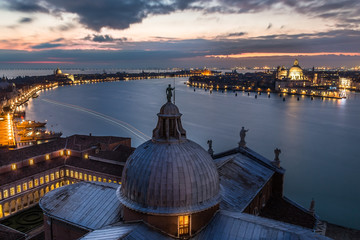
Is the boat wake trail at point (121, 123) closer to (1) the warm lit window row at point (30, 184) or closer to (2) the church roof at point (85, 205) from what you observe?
(1) the warm lit window row at point (30, 184)

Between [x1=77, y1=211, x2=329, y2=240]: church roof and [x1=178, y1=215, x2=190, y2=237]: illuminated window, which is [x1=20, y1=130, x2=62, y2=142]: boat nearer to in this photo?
[x1=77, y1=211, x2=329, y2=240]: church roof

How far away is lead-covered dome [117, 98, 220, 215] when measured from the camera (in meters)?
14.6

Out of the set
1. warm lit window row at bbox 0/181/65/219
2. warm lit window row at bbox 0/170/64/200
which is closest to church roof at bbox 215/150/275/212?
warm lit window row at bbox 0/170/64/200

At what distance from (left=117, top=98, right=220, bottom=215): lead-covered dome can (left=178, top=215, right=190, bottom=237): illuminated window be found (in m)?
0.62

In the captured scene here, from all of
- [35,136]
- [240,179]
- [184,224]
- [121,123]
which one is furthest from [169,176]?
[121,123]

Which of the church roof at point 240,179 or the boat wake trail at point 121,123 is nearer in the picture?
the church roof at point 240,179

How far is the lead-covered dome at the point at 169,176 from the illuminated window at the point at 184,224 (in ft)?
2.02

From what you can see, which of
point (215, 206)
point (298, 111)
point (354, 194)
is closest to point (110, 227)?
point (215, 206)

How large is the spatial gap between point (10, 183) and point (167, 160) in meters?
27.8

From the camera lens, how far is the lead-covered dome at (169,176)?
47.9ft

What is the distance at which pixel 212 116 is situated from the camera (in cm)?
10606

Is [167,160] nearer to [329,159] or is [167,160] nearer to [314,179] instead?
[314,179]

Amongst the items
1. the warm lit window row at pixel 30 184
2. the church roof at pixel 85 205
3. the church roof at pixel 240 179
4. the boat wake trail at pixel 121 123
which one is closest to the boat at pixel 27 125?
the boat wake trail at pixel 121 123

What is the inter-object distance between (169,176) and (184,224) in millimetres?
2595
